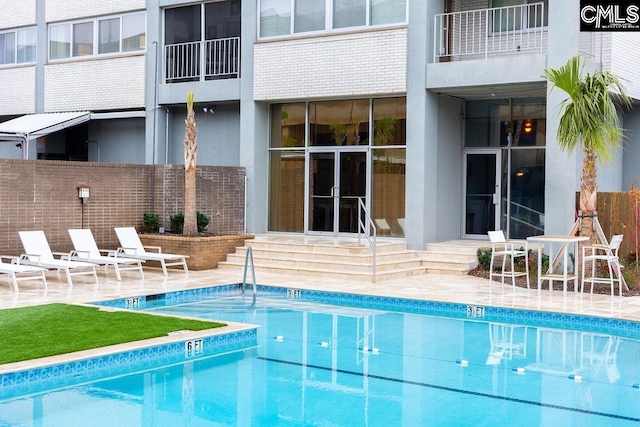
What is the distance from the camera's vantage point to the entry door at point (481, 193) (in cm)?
2094

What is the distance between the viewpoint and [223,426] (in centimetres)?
760

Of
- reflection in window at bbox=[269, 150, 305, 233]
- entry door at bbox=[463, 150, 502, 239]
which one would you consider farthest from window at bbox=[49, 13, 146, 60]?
entry door at bbox=[463, 150, 502, 239]

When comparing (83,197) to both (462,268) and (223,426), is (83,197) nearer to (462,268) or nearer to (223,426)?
(462,268)

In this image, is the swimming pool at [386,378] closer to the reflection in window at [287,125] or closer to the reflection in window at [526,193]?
the reflection in window at [526,193]

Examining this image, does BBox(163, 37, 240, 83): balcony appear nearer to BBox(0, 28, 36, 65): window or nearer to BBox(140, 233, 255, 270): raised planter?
BBox(140, 233, 255, 270): raised planter

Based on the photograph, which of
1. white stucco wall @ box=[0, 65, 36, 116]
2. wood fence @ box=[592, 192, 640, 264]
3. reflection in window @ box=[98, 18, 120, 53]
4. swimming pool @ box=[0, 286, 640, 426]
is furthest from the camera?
white stucco wall @ box=[0, 65, 36, 116]

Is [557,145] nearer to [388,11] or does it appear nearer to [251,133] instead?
[388,11]

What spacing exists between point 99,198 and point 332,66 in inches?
253

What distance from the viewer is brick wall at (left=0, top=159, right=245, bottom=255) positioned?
17609 mm

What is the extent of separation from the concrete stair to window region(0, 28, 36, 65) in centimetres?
1165

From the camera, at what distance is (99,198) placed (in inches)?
762

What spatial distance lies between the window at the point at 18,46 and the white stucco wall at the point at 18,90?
38 centimetres

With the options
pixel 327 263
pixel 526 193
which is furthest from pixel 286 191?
pixel 526 193

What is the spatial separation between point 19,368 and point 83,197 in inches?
424
